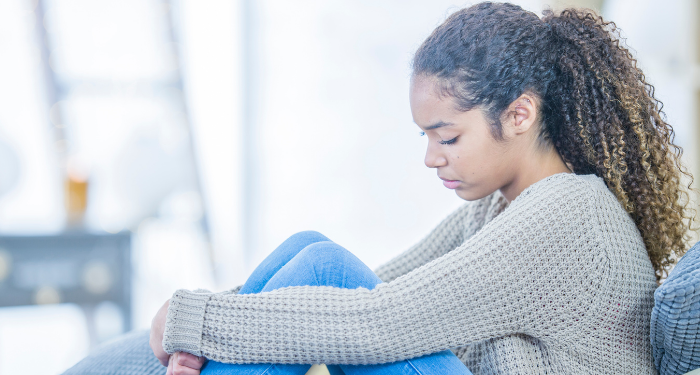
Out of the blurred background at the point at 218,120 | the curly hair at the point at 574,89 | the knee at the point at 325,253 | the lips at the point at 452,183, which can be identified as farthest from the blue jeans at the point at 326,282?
the blurred background at the point at 218,120

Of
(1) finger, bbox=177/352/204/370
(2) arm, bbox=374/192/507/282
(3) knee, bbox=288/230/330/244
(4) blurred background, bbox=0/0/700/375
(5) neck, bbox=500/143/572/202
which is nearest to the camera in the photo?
(1) finger, bbox=177/352/204/370

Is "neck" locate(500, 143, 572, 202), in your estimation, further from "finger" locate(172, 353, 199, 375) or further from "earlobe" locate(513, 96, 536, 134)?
"finger" locate(172, 353, 199, 375)

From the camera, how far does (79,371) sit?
1005 millimetres

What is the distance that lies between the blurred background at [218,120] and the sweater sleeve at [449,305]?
6.17 feet

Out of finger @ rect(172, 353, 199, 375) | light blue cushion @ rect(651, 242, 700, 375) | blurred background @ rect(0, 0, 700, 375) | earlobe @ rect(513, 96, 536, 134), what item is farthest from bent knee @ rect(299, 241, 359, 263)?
blurred background @ rect(0, 0, 700, 375)

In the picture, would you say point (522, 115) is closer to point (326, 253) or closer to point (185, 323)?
point (326, 253)

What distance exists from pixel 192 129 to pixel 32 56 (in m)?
0.82

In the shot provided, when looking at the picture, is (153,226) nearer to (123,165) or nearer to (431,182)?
(123,165)

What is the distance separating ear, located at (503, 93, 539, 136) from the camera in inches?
33.6

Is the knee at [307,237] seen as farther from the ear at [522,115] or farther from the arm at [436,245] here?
the ear at [522,115]

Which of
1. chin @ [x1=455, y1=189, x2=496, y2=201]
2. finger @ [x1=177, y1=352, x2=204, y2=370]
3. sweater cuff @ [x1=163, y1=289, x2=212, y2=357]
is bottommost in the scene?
finger @ [x1=177, y1=352, x2=204, y2=370]

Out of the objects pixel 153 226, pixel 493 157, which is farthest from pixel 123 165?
pixel 493 157

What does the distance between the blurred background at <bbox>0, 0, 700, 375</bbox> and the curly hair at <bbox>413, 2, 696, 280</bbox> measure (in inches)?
67.2

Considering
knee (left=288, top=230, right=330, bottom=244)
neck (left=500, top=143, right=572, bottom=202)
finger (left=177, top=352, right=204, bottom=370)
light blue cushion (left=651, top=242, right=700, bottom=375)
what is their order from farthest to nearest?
1. knee (left=288, top=230, right=330, bottom=244)
2. neck (left=500, top=143, right=572, bottom=202)
3. finger (left=177, top=352, right=204, bottom=370)
4. light blue cushion (left=651, top=242, right=700, bottom=375)
